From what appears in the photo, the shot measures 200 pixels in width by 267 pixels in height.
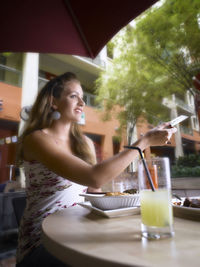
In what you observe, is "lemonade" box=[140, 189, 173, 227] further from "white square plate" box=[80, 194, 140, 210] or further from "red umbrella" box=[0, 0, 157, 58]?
"red umbrella" box=[0, 0, 157, 58]

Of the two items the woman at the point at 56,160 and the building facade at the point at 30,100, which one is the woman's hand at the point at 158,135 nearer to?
the woman at the point at 56,160

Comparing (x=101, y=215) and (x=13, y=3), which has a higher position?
(x=13, y=3)

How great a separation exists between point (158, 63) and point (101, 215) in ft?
13.4

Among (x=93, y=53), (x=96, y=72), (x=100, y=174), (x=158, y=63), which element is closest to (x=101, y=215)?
(x=100, y=174)

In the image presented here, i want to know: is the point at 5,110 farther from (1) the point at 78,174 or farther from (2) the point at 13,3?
(1) the point at 78,174

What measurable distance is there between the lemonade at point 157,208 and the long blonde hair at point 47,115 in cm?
66

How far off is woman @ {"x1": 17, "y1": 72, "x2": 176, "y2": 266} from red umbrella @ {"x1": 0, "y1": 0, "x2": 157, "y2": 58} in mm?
536

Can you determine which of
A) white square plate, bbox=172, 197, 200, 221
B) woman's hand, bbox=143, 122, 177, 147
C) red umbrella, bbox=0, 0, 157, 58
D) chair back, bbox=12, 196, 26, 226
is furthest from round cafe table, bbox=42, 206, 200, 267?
red umbrella, bbox=0, 0, 157, 58

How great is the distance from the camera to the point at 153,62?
13.7ft

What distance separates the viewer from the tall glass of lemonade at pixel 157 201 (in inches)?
14.5

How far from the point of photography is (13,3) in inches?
53.8

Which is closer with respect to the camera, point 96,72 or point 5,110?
point 5,110

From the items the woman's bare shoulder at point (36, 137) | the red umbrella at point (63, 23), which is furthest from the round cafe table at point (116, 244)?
the red umbrella at point (63, 23)

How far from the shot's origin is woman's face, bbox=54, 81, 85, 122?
1.01 metres
